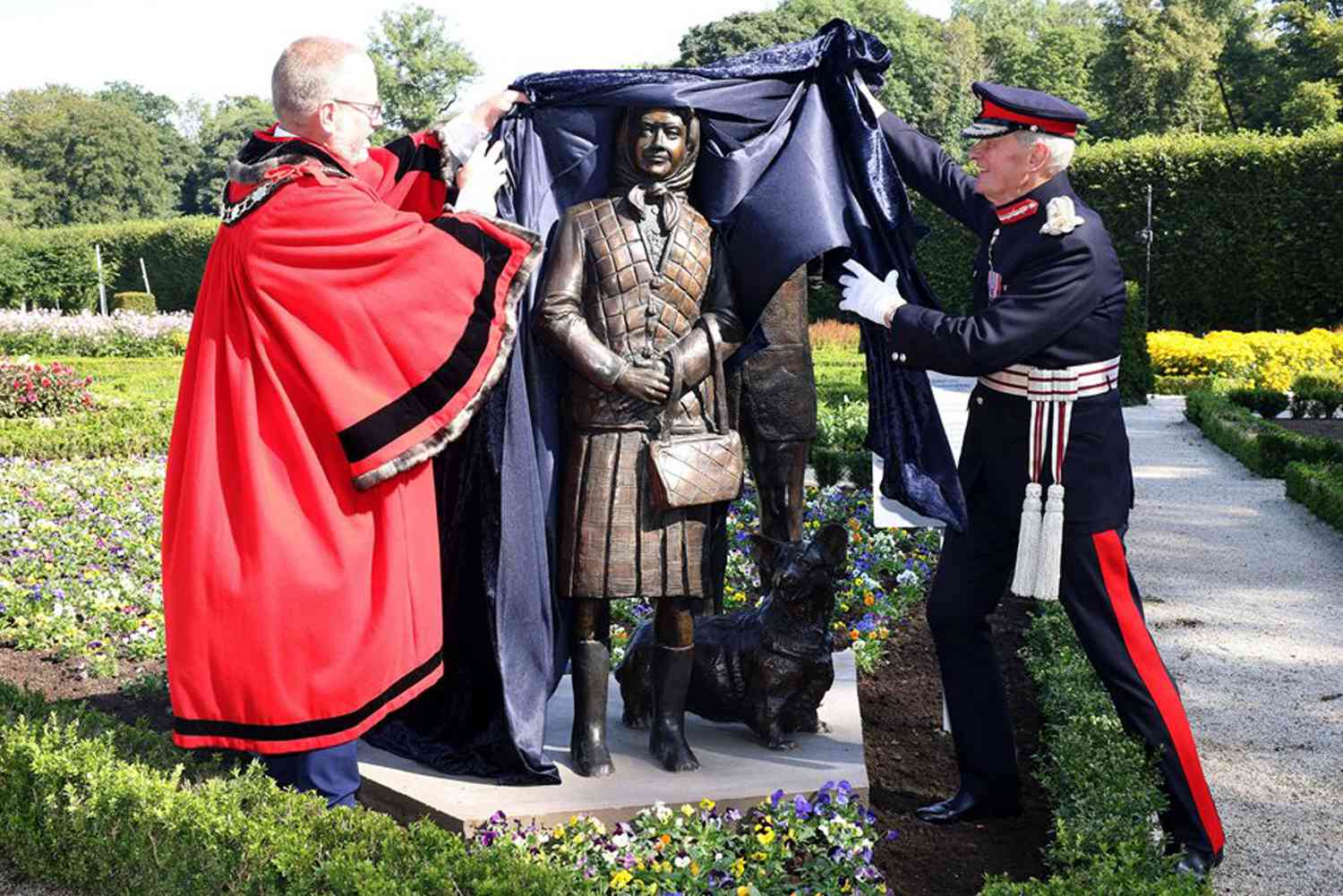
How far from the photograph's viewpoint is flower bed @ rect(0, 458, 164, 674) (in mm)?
5945

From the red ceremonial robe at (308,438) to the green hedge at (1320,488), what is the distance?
23.0 ft

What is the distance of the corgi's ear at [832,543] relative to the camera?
394cm

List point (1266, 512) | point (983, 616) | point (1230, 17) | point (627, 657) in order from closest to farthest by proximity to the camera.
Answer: point (983, 616) < point (627, 657) < point (1266, 512) < point (1230, 17)

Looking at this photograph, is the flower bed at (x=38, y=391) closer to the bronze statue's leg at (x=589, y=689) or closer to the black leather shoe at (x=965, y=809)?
the bronze statue's leg at (x=589, y=689)

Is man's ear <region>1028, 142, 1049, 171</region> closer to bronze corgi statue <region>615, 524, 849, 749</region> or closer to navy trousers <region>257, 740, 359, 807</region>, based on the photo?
bronze corgi statue <region>615, 524, 849, 749</region>

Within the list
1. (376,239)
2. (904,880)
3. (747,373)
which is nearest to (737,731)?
(904,880)

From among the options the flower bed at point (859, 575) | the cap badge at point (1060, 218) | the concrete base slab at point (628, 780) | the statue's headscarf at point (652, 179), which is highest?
the statue's headscarf at point (652, 179)

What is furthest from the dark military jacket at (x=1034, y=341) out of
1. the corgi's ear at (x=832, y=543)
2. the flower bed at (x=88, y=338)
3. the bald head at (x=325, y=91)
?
the flower bed at (x=88, y=338)

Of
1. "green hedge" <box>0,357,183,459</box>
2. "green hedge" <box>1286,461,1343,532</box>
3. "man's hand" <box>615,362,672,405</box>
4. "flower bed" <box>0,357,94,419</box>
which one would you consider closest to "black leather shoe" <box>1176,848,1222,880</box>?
"man's hand" <box>615,362,672,405</box>

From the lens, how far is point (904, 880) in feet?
11.8

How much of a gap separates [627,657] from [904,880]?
1.09 metres

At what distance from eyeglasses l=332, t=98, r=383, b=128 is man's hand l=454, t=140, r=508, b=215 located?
287 millimetres

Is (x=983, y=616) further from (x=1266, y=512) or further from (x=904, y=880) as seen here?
(x=1266, y=512)

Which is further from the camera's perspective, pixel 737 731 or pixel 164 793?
pixel 737 731
